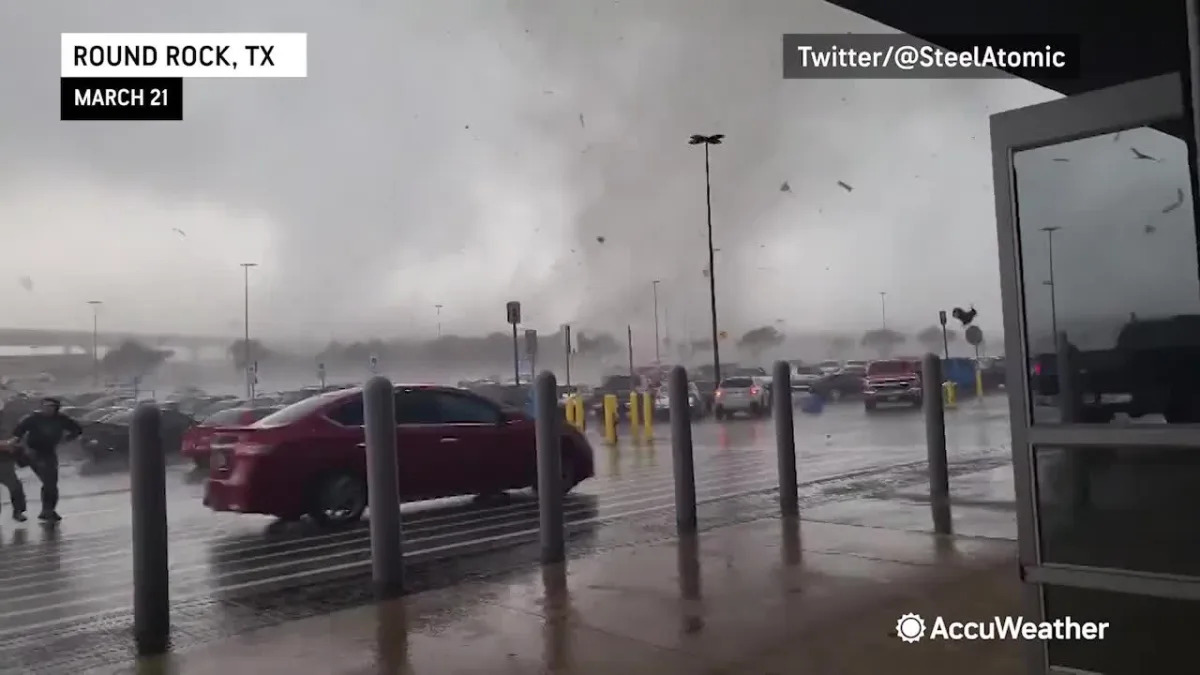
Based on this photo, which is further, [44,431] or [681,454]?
[44,431]

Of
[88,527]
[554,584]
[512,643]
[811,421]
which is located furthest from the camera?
[811,421]

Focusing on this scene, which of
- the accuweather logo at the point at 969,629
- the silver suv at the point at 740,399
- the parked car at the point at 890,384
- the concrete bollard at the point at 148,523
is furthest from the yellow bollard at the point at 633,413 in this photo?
the accuweather logo at the point at 969,629

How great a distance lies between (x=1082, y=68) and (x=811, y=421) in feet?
65.1

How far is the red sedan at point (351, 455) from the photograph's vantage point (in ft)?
29.9

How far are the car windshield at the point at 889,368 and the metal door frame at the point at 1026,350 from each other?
28.2m

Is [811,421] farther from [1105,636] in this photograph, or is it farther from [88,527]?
[1105,636]

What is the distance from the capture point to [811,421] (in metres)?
26.8

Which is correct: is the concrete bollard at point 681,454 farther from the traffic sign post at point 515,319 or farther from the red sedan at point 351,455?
the traffic sign post at point 515,319

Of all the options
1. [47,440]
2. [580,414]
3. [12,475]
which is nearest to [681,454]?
[47,440]

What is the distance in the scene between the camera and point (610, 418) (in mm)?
22297

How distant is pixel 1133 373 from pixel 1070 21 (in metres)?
3.44

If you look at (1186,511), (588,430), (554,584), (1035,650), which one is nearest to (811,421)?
(588,430)

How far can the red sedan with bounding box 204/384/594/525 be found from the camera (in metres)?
9.12

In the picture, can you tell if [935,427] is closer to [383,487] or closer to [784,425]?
[784,425]
